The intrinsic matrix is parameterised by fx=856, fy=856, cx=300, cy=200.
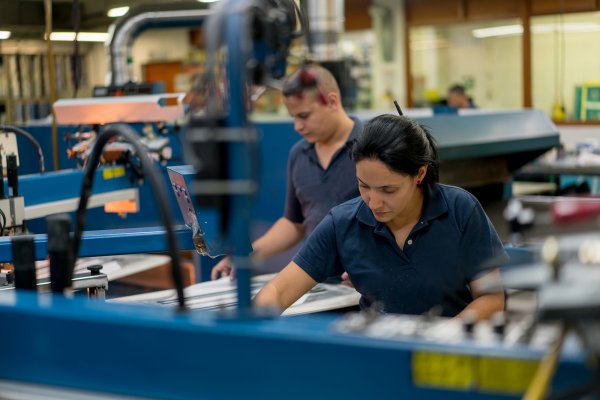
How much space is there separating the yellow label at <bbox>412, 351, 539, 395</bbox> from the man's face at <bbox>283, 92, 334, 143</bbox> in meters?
1.79

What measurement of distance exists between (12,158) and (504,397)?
215cm

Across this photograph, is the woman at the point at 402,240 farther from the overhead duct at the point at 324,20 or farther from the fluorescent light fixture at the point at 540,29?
the fluorescent light fixture at the point at 540,29

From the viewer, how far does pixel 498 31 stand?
9922 millimetres

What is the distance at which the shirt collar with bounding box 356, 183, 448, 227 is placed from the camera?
2.05 meters

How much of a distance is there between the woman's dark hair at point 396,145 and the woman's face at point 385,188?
0.05 feet

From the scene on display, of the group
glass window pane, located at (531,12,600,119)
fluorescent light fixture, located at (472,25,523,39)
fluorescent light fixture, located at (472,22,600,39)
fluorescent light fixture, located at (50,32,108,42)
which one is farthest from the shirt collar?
fluorescent light fixture, located at (50,32,108,42)

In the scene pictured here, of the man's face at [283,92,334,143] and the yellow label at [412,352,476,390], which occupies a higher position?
the man's face at [283,92,334,143]

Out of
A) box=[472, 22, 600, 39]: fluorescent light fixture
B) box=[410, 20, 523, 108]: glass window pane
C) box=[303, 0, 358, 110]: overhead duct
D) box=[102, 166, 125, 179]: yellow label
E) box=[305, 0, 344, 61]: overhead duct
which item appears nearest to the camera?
box=[303, 0, 358, 110]: overhead duct

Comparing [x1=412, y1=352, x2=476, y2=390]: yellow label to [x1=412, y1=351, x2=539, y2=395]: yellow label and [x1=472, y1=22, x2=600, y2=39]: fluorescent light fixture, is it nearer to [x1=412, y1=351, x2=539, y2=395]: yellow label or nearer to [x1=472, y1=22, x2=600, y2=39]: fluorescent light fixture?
[x1=412, y1=351, x2=539, y2=395]: yellow label

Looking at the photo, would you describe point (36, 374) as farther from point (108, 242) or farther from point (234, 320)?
point (108, 242)

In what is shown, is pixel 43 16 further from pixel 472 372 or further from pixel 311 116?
pixel 472 372

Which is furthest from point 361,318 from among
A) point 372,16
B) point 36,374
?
point 372,16

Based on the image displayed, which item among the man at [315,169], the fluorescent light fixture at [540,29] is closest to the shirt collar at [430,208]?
the man at [315,169]

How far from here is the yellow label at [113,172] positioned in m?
3.68
